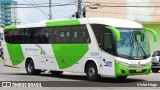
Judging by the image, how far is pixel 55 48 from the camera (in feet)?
76.4

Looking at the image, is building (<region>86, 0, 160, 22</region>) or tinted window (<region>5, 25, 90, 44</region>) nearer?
tinted window (<region>5, 25, 90, 44</region>)

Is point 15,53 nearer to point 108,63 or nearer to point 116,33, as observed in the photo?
point 108,63

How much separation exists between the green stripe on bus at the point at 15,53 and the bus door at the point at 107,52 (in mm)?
8097

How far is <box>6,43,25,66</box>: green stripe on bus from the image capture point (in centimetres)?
2663

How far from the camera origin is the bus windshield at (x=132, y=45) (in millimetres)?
19250

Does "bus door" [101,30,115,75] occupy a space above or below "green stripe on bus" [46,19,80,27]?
below

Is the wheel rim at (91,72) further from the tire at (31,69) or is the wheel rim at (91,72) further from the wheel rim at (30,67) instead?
the wheel rim at (30,67)

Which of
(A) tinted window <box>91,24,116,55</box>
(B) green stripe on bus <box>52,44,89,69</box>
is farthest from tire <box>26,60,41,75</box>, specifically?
(A) tinted window <box>91,24,116,55</box>

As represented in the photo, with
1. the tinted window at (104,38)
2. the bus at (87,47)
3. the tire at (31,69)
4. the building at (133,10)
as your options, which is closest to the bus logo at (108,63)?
the bus at (87,47)

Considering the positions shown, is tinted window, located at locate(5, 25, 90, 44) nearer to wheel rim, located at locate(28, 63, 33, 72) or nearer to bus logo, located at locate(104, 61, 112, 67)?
wheel rim, located at locate(28, 63, 33, 72)

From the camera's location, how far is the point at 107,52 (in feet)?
64.3

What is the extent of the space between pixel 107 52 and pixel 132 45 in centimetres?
118

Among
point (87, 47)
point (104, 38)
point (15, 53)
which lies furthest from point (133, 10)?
point (104, 38)

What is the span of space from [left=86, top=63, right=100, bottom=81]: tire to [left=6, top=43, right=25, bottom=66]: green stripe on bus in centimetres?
Result: 687
